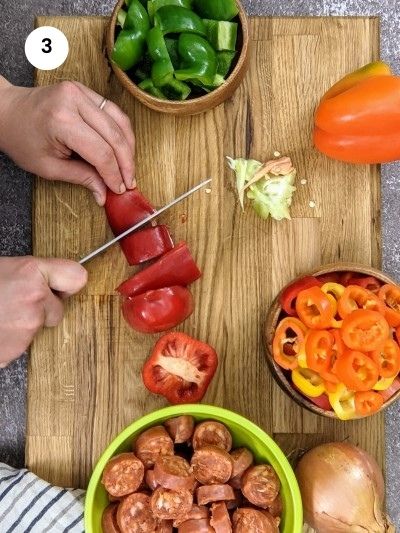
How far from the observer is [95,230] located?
123cm

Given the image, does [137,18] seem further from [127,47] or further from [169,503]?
[169,503]

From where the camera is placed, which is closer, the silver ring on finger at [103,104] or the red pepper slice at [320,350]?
the red pepper slice at [320,350]

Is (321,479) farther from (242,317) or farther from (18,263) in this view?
(18,263)

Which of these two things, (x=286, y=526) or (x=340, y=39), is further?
(x=340, y=39)

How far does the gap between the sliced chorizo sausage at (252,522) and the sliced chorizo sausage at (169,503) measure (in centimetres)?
8

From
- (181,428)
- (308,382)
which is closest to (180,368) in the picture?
(181,428)

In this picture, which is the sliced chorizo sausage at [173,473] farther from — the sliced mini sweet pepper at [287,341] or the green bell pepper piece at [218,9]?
the green bell pepper piece at [218,9]

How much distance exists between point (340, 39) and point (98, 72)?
43 cm

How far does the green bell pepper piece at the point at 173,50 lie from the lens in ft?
3.75

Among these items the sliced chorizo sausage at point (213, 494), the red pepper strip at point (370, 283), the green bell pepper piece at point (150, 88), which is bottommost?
the sliced chorizo sausage at point (213, 494)

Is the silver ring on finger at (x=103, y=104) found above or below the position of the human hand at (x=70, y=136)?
above

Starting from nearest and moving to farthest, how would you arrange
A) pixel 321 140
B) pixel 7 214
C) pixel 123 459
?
pixel 123 459
pixel 321 140
pixel 7 214

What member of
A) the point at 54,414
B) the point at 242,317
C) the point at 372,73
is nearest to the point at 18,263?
the point at 54,414

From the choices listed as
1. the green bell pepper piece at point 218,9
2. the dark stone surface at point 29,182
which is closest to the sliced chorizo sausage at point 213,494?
the dark stone surface at point 29,182
